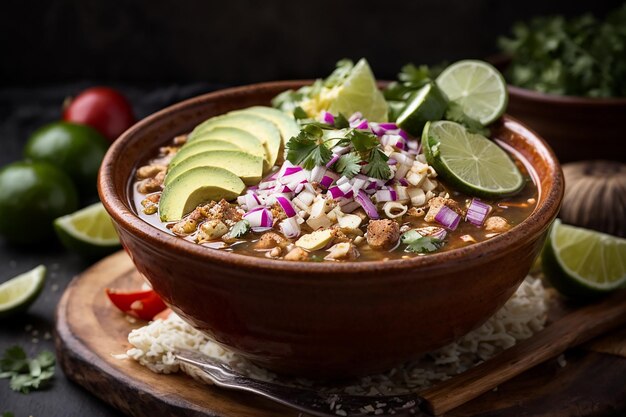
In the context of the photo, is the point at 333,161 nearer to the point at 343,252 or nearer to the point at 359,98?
the point at 343,252

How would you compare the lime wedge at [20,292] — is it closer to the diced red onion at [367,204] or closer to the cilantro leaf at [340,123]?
the cilantro leaf at [340,123]

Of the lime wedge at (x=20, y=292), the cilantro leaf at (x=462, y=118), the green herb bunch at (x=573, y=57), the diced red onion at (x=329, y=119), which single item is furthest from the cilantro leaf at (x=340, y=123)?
the green herb bunch at (x=573, y=57)

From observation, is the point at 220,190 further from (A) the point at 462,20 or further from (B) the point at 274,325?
(A) the point at 462,20

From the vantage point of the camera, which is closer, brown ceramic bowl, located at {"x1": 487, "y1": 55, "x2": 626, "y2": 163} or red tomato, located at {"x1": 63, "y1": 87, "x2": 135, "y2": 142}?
brown ceramic bowl, located at {"x1": 487, "y1": 55, "x2": 626, "y2": 163}

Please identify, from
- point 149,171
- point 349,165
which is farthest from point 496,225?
point 149,171

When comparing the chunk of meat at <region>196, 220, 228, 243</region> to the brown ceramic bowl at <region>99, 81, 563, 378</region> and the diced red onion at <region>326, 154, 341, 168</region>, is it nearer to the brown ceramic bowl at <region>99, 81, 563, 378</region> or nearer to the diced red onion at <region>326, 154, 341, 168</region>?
the brown ceramic bowl at <region>99, 81, 563, 378</region>

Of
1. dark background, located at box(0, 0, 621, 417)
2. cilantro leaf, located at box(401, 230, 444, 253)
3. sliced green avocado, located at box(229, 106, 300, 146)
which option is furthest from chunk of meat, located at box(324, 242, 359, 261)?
dark background, located at box(0, 0, 621, 417)
